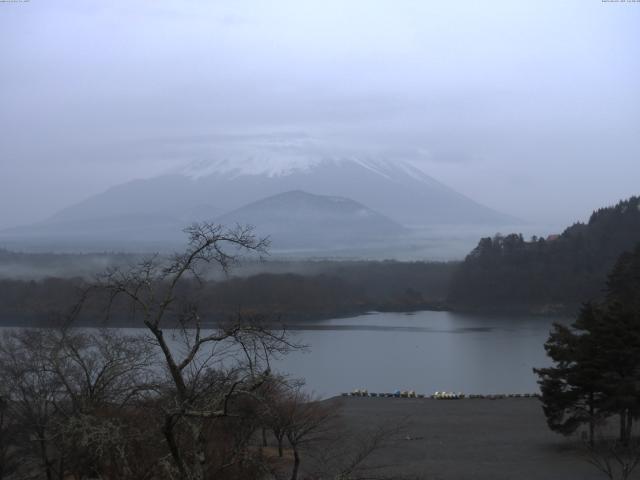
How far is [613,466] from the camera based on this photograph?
23.6ft

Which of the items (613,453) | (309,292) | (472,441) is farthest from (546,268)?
(613,453)

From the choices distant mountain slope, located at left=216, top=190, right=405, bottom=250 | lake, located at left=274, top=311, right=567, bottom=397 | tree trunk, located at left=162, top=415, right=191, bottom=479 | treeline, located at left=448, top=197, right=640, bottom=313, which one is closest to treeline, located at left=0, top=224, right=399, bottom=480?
tree trunk, located at left=162, top=415, right=191, bottom=479

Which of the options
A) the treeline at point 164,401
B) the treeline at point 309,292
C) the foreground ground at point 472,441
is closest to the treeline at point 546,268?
the treeline at point 309,292

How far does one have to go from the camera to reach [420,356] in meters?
18.6

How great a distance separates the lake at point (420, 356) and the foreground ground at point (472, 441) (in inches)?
67.0

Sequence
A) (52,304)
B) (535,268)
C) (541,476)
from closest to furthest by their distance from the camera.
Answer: (541,476) < (52,304) < (535,268)

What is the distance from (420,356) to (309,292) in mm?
12782

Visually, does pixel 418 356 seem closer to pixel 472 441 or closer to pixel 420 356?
pixel 420 356

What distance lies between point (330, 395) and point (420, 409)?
2.18m

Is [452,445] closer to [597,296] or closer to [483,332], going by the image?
[483,332]

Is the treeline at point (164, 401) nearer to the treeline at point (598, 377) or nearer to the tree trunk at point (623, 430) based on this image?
the treeline at point (598, 377)

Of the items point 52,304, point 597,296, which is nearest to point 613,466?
point 52,304

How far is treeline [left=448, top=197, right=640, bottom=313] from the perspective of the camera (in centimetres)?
3303

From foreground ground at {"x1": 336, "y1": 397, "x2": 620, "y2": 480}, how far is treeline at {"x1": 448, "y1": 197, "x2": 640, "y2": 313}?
21.1 m
